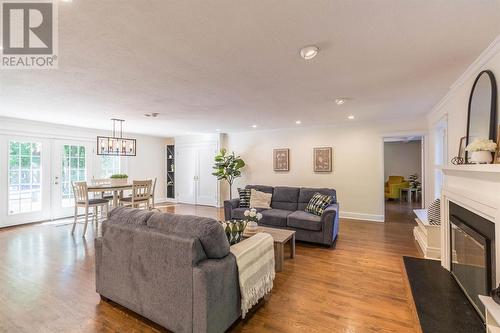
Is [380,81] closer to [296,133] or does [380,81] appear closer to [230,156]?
[296,133]

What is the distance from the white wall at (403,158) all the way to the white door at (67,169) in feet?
33.5

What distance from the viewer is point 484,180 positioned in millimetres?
1909

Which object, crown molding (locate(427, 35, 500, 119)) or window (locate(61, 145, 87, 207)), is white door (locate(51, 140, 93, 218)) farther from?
crown molding (locate(427, 35, 500, 119))

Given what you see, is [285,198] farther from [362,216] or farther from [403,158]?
[403,158]

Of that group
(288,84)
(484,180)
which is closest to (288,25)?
(288,84)

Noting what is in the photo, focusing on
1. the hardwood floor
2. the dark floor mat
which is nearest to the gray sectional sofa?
the hardwood floor

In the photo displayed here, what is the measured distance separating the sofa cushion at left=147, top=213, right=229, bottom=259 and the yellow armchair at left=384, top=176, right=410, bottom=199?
26.8 feet

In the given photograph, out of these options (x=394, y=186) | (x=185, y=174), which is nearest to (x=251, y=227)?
(x=185, y=174)

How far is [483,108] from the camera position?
7.57 feet

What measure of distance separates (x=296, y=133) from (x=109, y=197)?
4872 mm

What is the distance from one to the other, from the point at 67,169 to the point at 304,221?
597cm

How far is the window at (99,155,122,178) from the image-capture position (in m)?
6.63

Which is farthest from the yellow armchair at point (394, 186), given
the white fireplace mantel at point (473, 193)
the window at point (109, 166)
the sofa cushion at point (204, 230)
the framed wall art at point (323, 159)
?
the window at point (109, 166)

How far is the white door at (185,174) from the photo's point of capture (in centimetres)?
791
